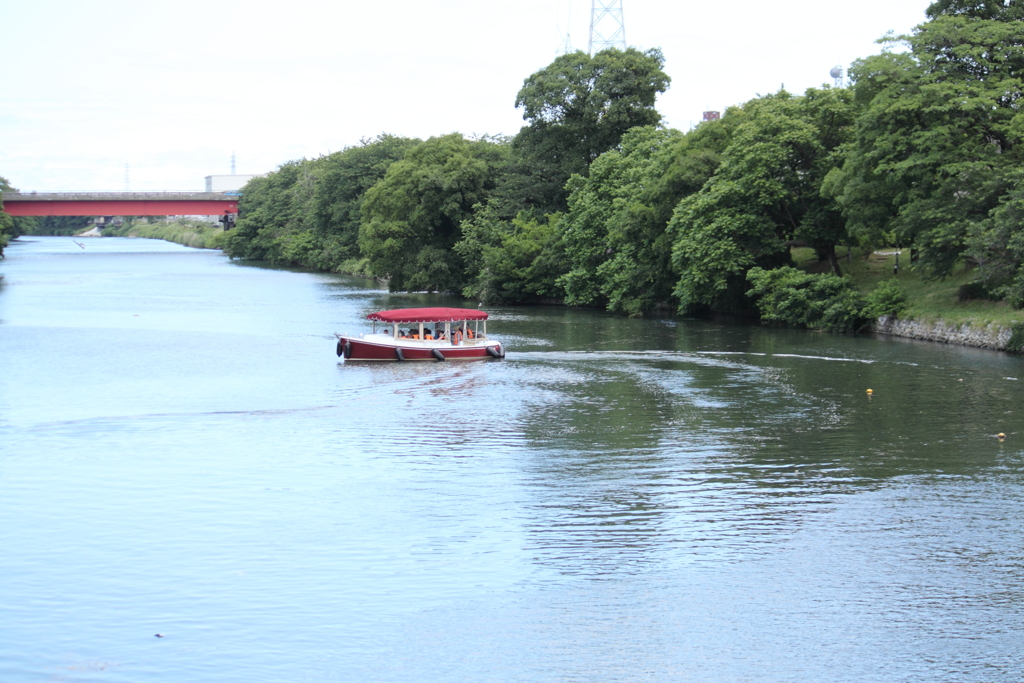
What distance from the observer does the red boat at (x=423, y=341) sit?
47062 millimetres

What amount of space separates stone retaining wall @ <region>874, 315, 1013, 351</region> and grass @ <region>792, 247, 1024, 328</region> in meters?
0.28

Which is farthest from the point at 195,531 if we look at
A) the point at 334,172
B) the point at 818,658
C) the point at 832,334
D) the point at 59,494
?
the point at 334,172

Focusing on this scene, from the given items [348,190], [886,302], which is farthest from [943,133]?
[348,190]

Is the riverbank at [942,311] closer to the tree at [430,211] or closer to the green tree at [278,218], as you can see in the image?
the tree at [430,211]

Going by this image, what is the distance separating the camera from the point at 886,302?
2165 inches

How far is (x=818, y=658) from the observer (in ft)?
50.7

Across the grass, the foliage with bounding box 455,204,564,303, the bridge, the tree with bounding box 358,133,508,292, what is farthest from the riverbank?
the bridge

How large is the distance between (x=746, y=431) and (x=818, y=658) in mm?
16042

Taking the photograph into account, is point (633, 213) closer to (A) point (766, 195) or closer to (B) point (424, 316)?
(A) point (766, 195)

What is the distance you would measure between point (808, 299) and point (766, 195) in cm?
654

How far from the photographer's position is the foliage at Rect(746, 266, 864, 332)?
185ft

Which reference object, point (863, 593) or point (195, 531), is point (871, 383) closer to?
point (863, 593)

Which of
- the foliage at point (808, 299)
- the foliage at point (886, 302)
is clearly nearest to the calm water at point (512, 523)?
A: the foliage at point (886, 302)

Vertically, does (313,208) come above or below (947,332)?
above
